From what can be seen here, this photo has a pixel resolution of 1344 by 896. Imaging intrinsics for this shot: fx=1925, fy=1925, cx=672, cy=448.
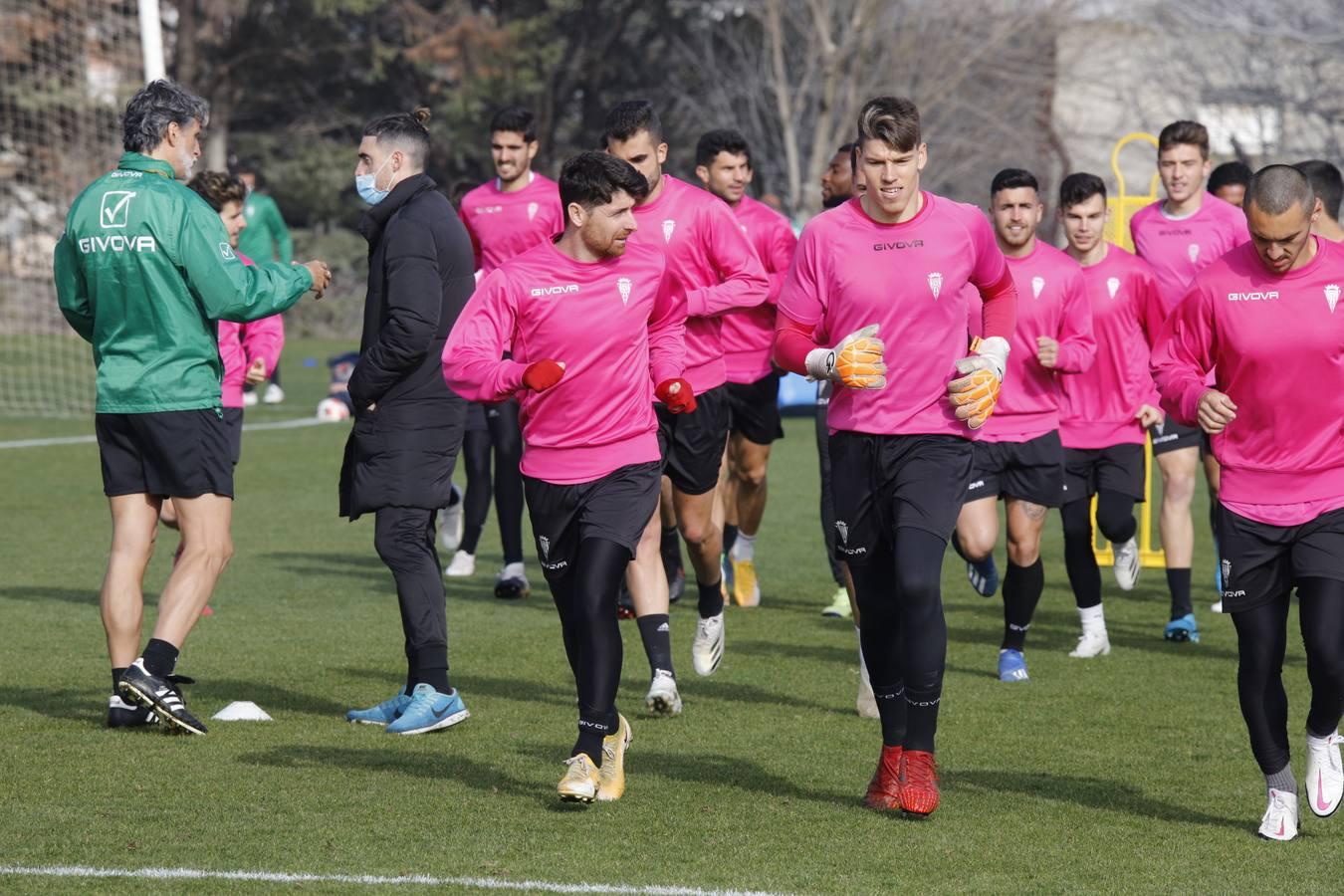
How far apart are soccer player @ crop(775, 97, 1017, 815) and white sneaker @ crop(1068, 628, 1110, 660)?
320 cm

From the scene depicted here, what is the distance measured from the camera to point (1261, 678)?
234 inches

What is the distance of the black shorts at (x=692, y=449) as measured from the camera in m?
8.94

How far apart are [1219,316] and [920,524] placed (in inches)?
44.0

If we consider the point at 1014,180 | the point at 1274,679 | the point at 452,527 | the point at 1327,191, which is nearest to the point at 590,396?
the point at 1274,679

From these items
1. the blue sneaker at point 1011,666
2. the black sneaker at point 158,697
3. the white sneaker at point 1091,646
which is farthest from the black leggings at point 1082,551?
the black sneaker at point 158,697

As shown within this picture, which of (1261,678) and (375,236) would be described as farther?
(375,236)

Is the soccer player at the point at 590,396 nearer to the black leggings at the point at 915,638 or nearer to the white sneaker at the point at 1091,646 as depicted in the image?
the black leggings at the point at 915,638

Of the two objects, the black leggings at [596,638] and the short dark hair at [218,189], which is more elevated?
the short dark hair at [218,189]

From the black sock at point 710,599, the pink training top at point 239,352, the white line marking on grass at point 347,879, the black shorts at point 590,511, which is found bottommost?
the white line marking on grass at point 347,879

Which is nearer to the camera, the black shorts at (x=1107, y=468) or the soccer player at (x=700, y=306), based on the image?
the soccer player at (x=700, y=306)

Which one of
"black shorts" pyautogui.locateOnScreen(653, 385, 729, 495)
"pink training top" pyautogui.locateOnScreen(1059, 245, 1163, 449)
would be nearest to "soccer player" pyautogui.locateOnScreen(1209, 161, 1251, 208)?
"pink training top" pyautogui.locateOnScreen(1059, 245, 1163, 449)

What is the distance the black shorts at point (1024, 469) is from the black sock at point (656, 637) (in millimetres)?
1856

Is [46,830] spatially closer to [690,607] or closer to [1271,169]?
[1271,169]

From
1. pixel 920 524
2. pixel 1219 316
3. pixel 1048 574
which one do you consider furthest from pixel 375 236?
pixel 1048 574
